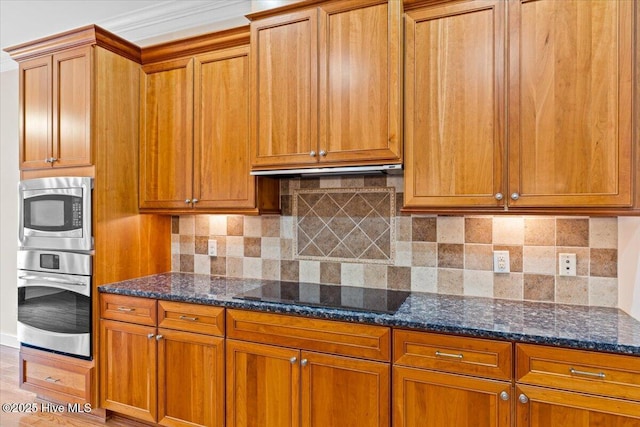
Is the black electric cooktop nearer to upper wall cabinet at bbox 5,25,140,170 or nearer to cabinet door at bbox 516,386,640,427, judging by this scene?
cabinet door at bbox 516,386,640,427

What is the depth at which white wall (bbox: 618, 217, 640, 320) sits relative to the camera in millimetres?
1679

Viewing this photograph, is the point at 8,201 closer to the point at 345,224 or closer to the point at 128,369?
the point at 128,369

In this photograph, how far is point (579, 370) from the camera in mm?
1445

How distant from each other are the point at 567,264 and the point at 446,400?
3.17 feet

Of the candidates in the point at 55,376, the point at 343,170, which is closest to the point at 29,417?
the point at 55,376

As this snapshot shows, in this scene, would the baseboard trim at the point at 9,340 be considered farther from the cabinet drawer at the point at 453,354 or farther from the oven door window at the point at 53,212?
the cabinet drawer at the point at 453,354

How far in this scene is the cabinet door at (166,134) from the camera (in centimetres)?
255

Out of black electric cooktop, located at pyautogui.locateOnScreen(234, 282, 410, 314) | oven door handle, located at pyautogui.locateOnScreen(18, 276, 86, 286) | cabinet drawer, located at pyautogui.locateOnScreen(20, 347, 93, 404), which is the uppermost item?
oven door handle, located at pyautogui.locateOnScreen(18, 276, 86, 286)

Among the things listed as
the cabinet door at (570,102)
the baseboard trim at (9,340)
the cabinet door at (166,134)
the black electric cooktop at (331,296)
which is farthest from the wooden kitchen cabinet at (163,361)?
the baseboard trim at (9,340)

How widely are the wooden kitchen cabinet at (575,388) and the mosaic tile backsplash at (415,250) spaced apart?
2.01 feet

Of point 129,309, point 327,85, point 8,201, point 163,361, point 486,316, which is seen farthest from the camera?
point 8,201

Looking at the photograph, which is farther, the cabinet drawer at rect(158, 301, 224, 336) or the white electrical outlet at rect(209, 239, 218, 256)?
the white electrical outlet at rect(209, 239, 218, 256)

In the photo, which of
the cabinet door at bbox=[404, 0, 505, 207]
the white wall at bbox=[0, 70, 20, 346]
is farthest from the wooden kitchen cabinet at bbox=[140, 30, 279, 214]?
the white wall at bbox=[0, 70, 20, 346]

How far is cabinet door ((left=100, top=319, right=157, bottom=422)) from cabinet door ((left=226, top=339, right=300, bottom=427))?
21.9 inches
